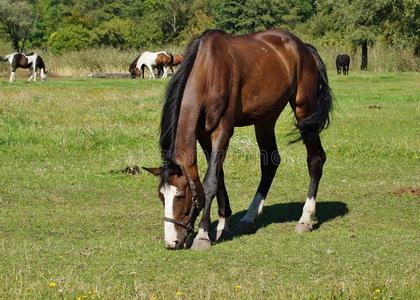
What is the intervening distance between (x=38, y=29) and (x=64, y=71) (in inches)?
1519

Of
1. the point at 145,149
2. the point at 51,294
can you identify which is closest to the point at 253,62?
the point at 51,294

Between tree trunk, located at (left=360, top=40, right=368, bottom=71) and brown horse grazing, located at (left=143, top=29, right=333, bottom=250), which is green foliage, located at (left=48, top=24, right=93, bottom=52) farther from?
brown horse grazing, located at (left=143, top=29, right=333, bottom=250)

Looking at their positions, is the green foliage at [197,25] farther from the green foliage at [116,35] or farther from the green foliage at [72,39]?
the green foliage at [72,39]

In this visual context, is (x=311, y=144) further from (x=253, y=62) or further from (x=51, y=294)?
(x=51, y=294)

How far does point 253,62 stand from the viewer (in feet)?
25.6

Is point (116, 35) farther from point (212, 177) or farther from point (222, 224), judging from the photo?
point (212, 177)

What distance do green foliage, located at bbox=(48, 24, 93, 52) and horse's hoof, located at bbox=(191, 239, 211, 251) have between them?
5944cm

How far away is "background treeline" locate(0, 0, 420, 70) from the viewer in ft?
156

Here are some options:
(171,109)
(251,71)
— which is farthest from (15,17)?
(171,109)

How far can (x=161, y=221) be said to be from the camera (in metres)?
8.34

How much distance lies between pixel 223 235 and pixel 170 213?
1.18 m

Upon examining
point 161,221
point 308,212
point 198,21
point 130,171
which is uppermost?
point 308,212

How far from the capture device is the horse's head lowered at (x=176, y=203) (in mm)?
6582

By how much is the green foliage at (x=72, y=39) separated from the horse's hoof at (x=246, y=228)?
58596 mm
